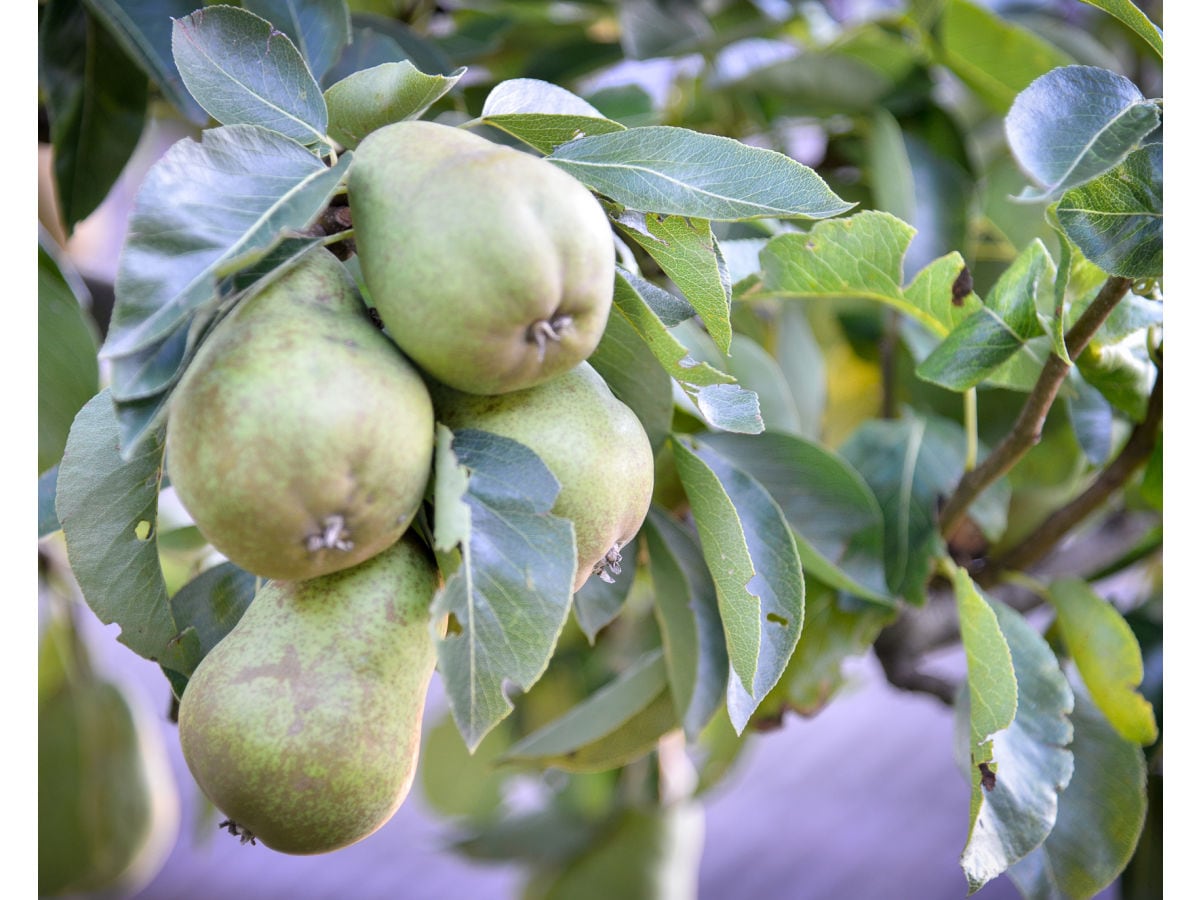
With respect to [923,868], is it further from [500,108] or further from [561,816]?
[500,108]

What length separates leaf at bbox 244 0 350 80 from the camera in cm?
44

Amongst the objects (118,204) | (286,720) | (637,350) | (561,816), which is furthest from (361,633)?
(118,204)

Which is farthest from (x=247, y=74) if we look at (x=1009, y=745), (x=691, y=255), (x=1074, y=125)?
(x=1009, y=745)

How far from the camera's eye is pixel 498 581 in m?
0.28

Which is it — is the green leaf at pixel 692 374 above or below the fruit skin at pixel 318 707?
above

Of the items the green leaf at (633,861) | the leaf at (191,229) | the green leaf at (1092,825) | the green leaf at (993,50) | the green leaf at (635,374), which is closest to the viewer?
the leaf at (191,229)

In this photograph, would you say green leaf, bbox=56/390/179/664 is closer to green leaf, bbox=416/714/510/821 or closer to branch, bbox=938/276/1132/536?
branch, bbox=938/276/1132/536

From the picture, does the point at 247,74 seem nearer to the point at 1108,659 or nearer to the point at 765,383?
the point at 765,383

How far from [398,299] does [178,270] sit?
5 cm

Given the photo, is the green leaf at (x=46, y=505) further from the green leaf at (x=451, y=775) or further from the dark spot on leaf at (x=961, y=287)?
the green leaf at (x=451, y=775)

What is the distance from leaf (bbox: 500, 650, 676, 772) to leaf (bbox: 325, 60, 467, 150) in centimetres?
30

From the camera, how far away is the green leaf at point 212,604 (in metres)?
0.36

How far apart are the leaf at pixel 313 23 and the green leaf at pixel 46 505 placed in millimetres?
192

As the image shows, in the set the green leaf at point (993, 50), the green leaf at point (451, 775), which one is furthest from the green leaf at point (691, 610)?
the green leaf at point (451, 775)
